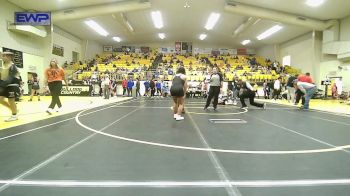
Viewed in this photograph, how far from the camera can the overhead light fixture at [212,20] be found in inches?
1129

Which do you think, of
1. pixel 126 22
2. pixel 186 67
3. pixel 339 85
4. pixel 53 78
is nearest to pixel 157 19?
pixel 126 22

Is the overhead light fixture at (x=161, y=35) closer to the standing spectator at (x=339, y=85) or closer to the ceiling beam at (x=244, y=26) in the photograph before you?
the ceiling beam at (x=244, y=26)

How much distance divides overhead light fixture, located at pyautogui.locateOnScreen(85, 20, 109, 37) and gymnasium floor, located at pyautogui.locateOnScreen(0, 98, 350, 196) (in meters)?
25.3

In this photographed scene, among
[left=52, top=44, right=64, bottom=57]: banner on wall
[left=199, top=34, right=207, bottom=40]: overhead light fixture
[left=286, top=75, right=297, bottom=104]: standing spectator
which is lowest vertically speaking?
[left=286, top=75, right=297, bottom=104]: standing spectator

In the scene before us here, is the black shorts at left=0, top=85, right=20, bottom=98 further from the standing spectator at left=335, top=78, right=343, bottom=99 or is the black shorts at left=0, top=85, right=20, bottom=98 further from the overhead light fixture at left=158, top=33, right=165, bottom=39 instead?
the overhead light fixture at left=158, top=33, right=165, bottom=39

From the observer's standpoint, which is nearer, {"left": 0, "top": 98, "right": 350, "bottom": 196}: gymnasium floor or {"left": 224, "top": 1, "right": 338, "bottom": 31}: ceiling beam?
{"left": 0, "top": 98, "right": 350, "bottom": 196}: gymnasium floor

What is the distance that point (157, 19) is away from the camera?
30578 mm

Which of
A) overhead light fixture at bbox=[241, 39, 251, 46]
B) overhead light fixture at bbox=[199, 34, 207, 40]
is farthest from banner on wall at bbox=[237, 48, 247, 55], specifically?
overhead light fixture at bbox=[199, 34, 207, 40]

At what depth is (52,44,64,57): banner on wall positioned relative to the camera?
29.7 m

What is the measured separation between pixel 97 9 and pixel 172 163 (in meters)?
23.2

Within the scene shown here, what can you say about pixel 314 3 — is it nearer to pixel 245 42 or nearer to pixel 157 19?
pixel 157 19

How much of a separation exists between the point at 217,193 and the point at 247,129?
420 centimetres

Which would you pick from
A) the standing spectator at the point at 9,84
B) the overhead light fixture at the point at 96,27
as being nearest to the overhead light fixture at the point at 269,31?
the overhead light fixture at the point at 96,27

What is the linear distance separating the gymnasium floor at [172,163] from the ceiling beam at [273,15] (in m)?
20.3
